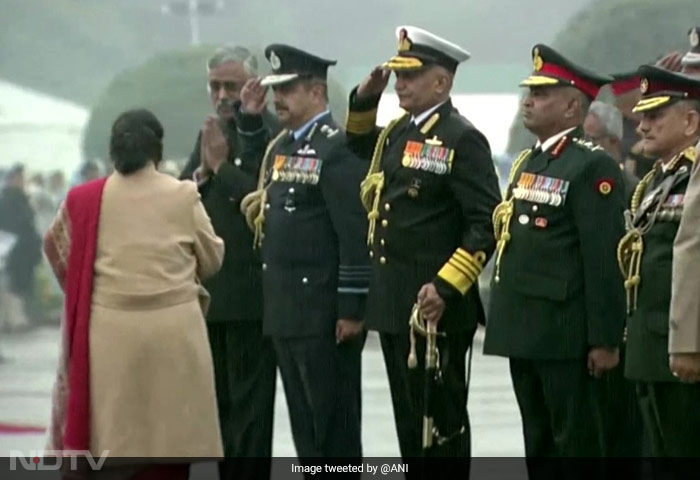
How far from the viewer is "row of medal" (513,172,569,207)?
239 inches

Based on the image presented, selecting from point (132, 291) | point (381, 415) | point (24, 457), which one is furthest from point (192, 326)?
point (381, 415)

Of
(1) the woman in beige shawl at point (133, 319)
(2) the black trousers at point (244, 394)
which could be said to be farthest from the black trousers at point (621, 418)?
(1) the woman in beige shawl at point (133, 319)

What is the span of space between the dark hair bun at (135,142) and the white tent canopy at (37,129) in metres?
5.13

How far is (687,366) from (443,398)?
1.08 metres

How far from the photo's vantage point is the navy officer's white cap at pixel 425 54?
6.38 m

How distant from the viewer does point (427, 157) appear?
6.27 m

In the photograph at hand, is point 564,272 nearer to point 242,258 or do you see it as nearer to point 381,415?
point 242,258

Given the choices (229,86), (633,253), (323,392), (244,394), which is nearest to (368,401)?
(244,394)

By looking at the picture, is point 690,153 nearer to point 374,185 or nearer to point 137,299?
point 374,185

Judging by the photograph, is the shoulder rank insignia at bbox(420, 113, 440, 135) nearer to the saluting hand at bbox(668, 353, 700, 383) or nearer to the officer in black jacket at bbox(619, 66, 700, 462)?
the officer in black jacket at bbox(619, 66, 700, 462)

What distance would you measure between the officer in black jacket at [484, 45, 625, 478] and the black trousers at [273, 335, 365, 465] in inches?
25.7

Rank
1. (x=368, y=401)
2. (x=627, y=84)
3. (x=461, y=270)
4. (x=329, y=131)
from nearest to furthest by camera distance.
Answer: (x=461, y=270) < (x=329, y=131) < (x=627, y=84) < (x=368, y=401)

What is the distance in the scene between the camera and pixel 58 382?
5.80 metres

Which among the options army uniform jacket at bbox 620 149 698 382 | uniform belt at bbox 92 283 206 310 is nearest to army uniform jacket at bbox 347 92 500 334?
army uniform jacket at bbox 620 149 698 382
